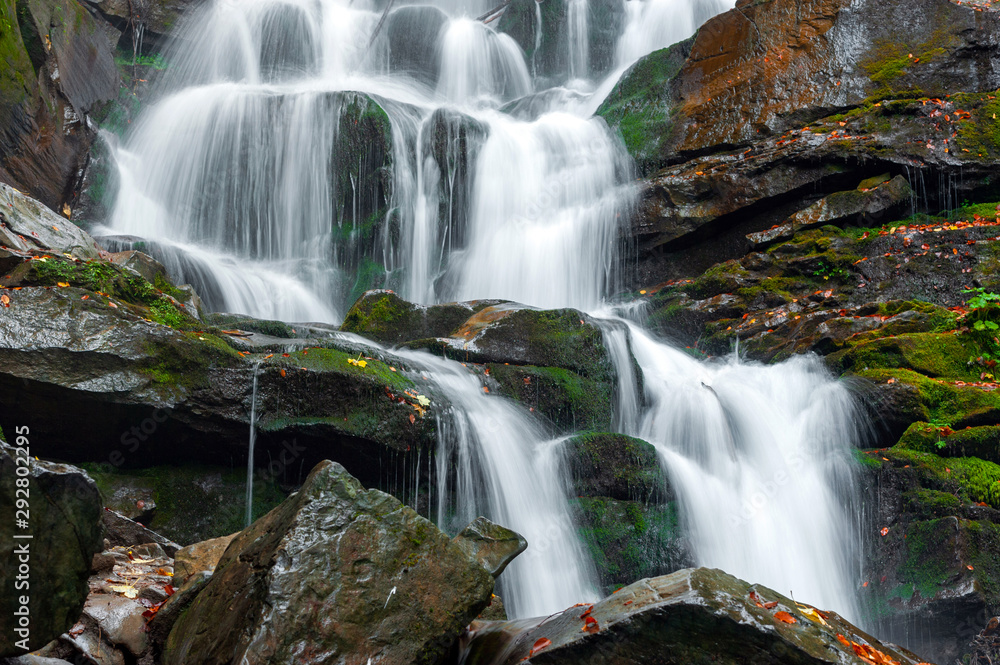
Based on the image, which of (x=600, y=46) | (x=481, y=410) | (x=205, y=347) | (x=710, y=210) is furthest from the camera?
(x=600, y=46)

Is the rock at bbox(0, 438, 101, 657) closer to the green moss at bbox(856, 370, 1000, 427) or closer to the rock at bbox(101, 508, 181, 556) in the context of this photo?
the rock at bbox(101, 508, 181, 556)

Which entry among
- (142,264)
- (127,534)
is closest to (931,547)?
(127,534)

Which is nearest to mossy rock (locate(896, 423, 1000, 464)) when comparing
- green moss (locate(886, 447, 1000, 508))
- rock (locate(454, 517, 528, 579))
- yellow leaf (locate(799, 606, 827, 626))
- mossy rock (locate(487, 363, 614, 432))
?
green moss (locate(886, 447, 1000, 508))

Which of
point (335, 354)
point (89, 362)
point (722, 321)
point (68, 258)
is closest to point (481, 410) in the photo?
point (335, 354)

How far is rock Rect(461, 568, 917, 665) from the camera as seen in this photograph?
A: 2.74 meters

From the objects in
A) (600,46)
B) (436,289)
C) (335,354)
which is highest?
(600,46)

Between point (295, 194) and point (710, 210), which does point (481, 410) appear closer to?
point (710, 210)

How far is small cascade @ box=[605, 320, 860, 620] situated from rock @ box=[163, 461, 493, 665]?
3557mm

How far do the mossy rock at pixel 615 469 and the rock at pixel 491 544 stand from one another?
2034mm

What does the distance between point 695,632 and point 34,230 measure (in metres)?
6.78

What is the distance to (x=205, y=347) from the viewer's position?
5.27 metres

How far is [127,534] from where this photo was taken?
457 centimetres

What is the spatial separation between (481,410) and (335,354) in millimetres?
1477

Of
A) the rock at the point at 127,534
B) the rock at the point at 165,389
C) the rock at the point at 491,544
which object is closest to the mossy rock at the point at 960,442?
the rock at the point at 491,544
